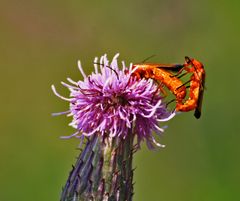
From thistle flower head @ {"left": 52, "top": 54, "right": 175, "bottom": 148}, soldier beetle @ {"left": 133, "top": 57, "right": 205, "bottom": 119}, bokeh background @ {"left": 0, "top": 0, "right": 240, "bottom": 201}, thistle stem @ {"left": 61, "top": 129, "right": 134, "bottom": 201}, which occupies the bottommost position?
thistle stem @ {"left": 61, "top": 129, "right": 134, "bottom": 201}

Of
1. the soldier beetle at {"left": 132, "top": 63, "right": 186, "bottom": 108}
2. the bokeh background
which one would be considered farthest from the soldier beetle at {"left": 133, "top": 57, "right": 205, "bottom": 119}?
the bokeh background

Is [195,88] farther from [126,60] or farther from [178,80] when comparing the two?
[126,60]

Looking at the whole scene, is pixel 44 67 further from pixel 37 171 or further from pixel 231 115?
pixel 231 115

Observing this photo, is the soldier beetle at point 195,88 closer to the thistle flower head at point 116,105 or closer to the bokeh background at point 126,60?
the thistle flower head at point 116,105

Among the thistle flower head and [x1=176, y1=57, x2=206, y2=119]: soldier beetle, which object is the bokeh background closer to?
the thistle flower head

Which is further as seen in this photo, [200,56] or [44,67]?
[44,67]

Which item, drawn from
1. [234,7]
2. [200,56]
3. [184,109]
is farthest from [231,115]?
[184,109]

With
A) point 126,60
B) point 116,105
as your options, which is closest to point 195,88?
point 116,105
